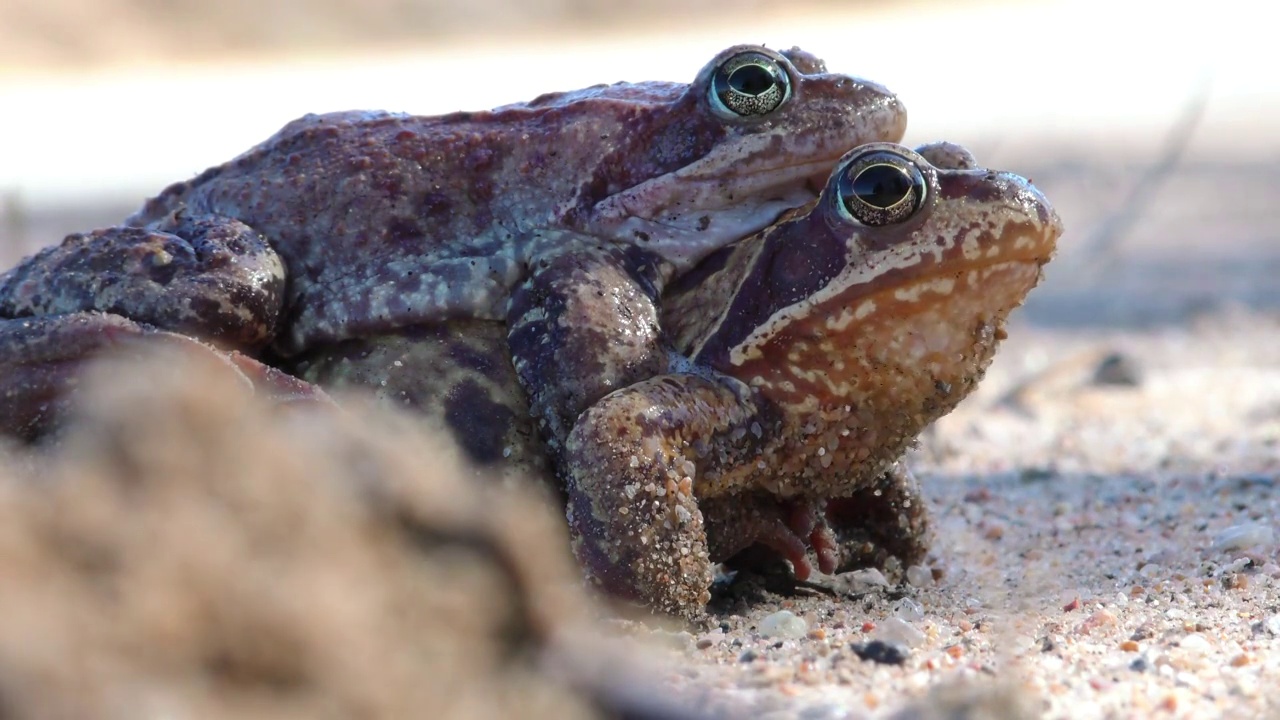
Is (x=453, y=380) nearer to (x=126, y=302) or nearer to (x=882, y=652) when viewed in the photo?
(x=126, y=302)

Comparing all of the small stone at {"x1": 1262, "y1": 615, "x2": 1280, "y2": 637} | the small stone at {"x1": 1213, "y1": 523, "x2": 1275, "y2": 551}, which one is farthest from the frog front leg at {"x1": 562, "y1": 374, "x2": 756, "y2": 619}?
the small stone at {"x1": 1213, "y1": 523, "x2": 1275, "y2": 551}

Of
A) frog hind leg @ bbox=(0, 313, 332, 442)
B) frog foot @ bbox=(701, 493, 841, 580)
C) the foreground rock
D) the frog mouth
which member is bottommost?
the foreground rock

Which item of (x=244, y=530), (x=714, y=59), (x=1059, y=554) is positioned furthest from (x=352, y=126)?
(x=1059, y=554)

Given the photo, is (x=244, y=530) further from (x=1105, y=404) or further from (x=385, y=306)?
(x=1105, y=404)

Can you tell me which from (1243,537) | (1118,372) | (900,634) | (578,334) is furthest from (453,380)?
(1118,372)

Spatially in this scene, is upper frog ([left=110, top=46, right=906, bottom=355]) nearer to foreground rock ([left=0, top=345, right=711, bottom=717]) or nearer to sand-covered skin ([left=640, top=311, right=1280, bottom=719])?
foreground rock ([left=0, top=345, right=711, bottom=717])

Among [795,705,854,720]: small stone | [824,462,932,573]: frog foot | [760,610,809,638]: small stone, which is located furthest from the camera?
[824,462,932,573]: frog foot

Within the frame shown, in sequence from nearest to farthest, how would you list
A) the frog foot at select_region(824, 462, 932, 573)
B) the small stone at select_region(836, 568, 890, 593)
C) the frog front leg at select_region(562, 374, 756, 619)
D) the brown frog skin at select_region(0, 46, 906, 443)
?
the frog front leg at select_region(562, 374, 756, 619)
the brown frog skin at select_region(0, 46, 906, 443)
the small stone at select_region(836, 568, 890, 593)
the frog foot at select_region(824, 462, 932, 573)
